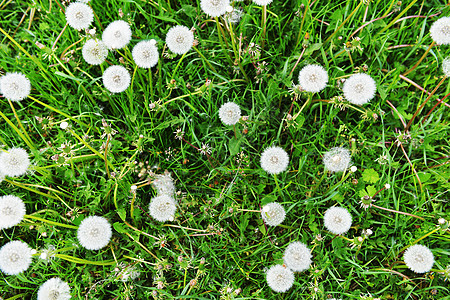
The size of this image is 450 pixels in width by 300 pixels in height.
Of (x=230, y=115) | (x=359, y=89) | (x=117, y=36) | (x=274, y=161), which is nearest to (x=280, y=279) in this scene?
(x=274, y=161)

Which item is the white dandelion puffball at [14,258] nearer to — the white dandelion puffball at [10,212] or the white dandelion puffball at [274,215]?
the white dandelion puffball at [10,212]

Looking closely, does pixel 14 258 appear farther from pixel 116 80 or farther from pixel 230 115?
pixel 230 115

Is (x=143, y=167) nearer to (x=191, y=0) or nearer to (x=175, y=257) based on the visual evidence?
(x=175, y=257)

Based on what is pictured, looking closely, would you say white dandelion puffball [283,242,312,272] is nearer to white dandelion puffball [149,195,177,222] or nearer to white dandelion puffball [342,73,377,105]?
white dandelion puffball [149,195,177,222]

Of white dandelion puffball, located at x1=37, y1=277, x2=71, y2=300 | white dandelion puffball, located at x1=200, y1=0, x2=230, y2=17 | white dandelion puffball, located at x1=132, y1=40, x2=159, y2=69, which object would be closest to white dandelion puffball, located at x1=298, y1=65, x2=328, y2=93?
white dandelion puffball, located at x1=200, y1=0, x2=230, y2=17

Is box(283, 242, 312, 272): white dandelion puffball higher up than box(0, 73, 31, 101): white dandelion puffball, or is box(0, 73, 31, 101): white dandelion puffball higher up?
box(0, 73, 31, 101): white dandelion puffball

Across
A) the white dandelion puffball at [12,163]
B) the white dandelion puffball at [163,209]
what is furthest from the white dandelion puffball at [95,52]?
the white dandelion puffball at [163,209]
